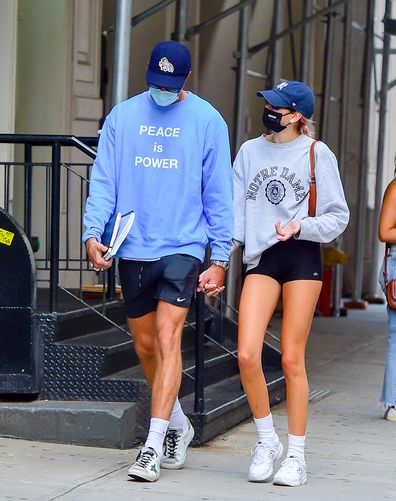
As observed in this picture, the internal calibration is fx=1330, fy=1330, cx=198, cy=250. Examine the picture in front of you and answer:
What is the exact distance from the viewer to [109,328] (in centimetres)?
798

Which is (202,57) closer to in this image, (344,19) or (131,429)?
(344,19)

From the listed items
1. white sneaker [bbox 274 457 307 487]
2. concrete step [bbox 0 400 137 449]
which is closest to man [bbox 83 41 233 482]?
white sneaker [bbox 274 457 307 487]

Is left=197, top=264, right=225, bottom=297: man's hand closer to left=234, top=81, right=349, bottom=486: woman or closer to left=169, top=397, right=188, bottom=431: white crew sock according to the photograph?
left=234, top=81, right=349, bottom=486: woman

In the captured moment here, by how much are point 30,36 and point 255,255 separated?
5.15 meters

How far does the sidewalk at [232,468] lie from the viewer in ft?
18.9

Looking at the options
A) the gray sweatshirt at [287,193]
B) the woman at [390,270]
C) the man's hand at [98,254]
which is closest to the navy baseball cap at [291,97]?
the gray sweatshirt at [287,193]

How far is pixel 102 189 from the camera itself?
595 cm

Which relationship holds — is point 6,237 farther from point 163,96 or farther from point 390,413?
point 390,413

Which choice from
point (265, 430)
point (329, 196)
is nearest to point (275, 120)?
point (329, 196)

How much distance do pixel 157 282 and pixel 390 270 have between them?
2538 mm

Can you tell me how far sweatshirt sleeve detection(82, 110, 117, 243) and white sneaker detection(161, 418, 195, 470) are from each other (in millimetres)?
1039

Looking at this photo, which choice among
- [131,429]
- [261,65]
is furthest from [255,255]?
[261,65]

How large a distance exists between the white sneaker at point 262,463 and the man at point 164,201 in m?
0.43

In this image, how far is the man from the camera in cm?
586
